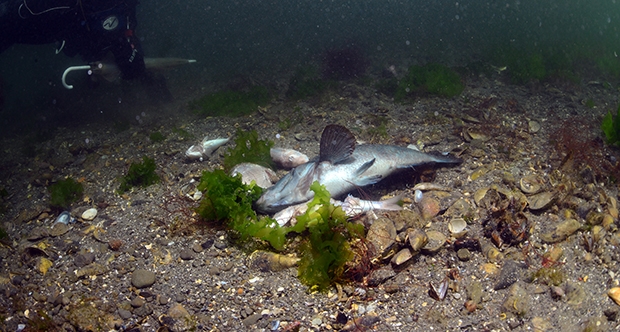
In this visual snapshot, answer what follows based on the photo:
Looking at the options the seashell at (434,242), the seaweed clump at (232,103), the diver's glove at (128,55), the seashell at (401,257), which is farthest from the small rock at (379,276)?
the diver's glove at (128,55)

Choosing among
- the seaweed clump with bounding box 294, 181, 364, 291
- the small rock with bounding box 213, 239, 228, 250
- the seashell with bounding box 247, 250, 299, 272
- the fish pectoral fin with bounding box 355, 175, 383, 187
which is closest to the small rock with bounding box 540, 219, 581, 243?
the fish pectoral fin with bounding box 355, 175, 383, 187

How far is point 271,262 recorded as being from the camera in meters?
3.73

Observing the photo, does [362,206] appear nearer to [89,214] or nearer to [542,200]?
[542,200]

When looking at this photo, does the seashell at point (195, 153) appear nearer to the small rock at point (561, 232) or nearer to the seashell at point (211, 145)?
the seashell at point (211, 145)

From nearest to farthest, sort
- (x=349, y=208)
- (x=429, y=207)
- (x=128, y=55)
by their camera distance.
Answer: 1. (x=349, y=208)
2. (x=429, y=207)
3. (x=128, y=55)

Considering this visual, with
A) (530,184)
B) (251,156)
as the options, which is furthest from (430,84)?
(251,156)

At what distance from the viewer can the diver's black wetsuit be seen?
8.72 metres

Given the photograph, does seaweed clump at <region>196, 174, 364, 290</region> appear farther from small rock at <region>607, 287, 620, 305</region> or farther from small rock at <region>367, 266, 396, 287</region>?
small rock at <region>607, 287, 620, 305</region>

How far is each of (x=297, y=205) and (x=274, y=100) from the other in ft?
20.1

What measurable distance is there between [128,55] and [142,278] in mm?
7427

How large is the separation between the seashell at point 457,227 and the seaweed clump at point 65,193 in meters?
6.15

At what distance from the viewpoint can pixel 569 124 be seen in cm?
671

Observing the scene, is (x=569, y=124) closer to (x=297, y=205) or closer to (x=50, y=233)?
(x=297, y=205)

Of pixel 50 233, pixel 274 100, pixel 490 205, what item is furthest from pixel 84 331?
pixel 274 100
